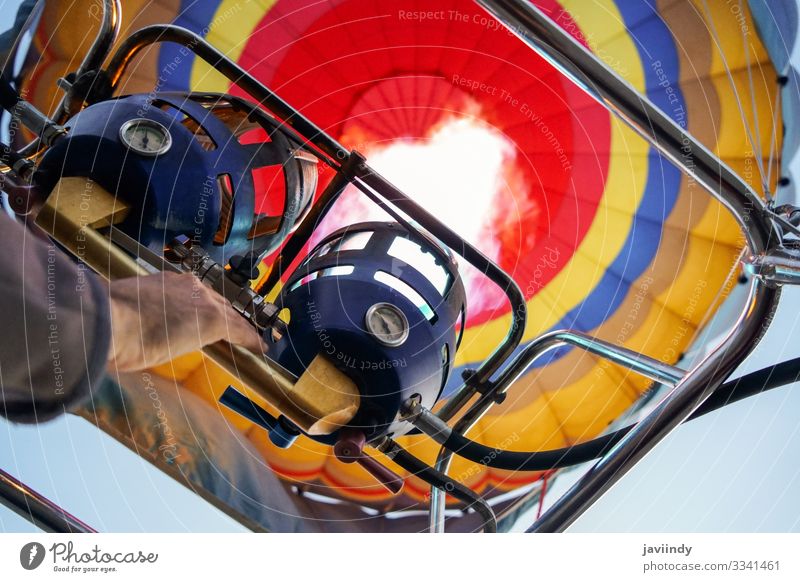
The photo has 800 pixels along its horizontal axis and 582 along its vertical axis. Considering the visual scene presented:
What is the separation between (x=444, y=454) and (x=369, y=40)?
2.23ft

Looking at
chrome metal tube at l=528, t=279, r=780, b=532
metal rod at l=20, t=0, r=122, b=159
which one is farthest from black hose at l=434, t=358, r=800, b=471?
metal rod at l=20, t=0, r=122, b=159

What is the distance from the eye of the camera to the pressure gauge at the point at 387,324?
67 cm

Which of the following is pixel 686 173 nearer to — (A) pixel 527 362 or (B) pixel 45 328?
(A) pixel 527 362

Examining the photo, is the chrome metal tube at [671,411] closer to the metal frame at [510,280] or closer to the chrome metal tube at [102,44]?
the metal frame at [510,280]

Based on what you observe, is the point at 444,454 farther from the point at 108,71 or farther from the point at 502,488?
the point at 108,71

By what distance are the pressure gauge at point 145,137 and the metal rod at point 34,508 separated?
0.96ft

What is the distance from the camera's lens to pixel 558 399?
4.09 ft

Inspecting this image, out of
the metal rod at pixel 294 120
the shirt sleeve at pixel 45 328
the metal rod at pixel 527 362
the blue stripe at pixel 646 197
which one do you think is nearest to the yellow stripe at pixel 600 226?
the blue stripe at pixel 646 197

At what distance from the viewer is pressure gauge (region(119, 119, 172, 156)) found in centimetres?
65

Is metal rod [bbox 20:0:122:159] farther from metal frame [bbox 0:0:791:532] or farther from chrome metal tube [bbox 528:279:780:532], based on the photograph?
chrome metal tube [bbox 528:279:780:532]

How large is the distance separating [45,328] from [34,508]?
0.73 feet

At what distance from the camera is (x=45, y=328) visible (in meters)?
0.51
